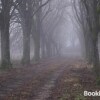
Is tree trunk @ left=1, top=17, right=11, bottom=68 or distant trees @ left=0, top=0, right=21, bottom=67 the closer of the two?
distant trees @ left=0, top=0, right=21, bottom=67

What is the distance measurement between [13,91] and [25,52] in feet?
61.9

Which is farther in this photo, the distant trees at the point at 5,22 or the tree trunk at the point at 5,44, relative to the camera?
the tree trunk at the point at 5,44

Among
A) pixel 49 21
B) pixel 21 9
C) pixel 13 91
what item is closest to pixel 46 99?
pixel 13 91

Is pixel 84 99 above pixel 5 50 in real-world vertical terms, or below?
below

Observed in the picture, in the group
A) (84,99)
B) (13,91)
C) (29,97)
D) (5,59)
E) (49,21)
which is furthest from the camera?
(49,21)

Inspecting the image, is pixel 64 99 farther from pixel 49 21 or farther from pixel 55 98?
pixel 49 21

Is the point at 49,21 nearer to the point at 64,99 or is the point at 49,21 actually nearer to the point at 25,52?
the point at 25,52

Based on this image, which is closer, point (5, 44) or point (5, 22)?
point (5, 22)

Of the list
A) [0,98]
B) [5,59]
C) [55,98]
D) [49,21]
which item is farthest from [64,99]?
[49,21]

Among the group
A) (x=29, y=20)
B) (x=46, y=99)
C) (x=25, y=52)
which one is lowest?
(x=46, y=99)

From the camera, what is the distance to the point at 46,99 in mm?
11125

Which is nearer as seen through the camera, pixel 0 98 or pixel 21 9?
pixel 0 98

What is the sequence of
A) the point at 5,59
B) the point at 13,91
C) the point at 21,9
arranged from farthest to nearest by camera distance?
the point at 21,9 < the point at 5,59 < the point at 13,91

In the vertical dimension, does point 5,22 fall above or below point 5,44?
above
